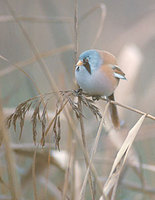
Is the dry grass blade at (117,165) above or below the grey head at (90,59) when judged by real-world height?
below

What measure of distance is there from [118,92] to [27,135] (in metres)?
0.93

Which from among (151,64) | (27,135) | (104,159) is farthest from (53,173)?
(151,64)

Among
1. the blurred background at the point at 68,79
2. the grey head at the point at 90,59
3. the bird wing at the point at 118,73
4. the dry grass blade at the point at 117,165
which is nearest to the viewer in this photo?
the dry grass blade at the point at 117,165

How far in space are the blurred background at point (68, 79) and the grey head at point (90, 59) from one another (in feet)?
0.33

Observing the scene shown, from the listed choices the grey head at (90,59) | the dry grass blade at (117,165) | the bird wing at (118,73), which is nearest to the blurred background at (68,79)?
the grey head at (90,59)

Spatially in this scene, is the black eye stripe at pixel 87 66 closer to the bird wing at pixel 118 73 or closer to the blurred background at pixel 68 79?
the blurred background at pixel 68 79

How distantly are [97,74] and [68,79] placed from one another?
840 millimetres

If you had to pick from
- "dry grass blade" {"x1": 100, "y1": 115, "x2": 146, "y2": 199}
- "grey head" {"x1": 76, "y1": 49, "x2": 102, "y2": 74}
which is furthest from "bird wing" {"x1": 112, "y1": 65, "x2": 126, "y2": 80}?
"dry grass blade" {"x1": 100, "y1": 115, "x2": 146, "y2": 199}

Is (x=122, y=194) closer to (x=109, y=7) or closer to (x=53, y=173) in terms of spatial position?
(x=53, y=173)

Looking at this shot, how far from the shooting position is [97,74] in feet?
6.96

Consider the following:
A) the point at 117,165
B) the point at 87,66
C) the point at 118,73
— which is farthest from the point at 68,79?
the point at 117,165

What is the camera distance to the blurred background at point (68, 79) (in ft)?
6.98

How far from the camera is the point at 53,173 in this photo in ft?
9.23

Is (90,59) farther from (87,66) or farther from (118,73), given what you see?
A: (118,73)
